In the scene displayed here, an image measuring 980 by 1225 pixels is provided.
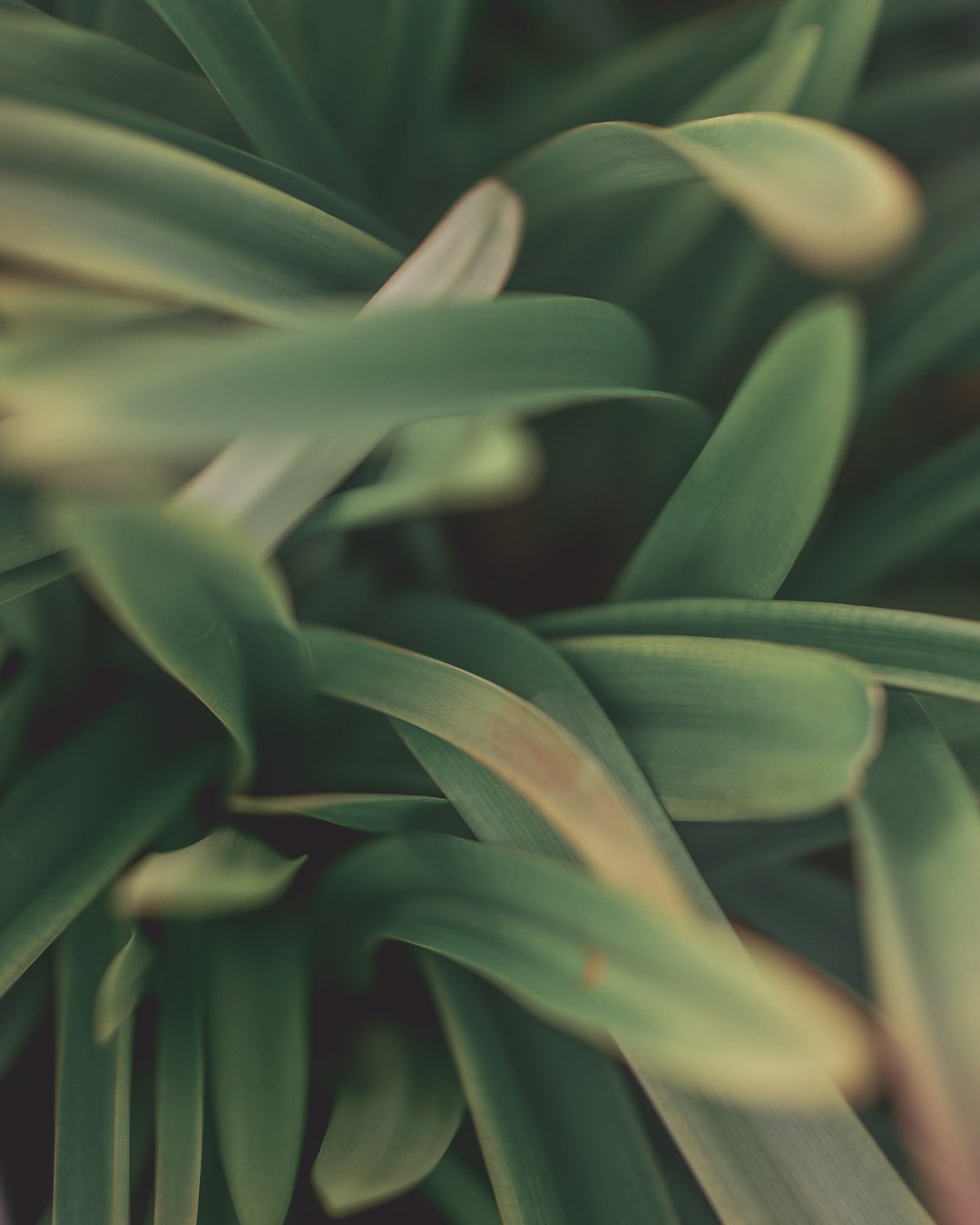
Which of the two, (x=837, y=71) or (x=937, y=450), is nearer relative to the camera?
(x=837, y=71)

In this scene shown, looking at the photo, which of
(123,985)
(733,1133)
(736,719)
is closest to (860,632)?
(736,719)

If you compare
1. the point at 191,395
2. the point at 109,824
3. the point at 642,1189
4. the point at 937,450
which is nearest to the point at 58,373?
the point at 191,395

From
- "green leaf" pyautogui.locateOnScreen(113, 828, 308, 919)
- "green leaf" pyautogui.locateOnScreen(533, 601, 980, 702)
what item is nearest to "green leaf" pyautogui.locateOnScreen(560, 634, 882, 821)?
"green leaf" pyautogui.locateOnScreen(533, 601, 980, 702)

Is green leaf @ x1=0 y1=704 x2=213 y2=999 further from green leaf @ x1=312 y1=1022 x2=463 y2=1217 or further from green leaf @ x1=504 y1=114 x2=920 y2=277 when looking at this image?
green leaf @ x1=504 y1=114 x2=920 y2=277

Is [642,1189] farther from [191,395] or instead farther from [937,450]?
[937,450]

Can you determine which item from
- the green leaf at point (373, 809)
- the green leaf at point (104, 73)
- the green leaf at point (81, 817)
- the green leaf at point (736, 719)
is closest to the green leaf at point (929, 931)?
the green leaf at point (736, 719)

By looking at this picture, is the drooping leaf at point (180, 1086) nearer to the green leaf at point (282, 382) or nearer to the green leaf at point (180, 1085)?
the green leaf at point (180, 1085)

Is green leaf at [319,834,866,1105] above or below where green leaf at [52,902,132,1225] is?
above

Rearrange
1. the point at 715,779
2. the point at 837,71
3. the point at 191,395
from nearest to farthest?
1. the point at 191,395
2. the point at 715,779
3. the point at 837,71
